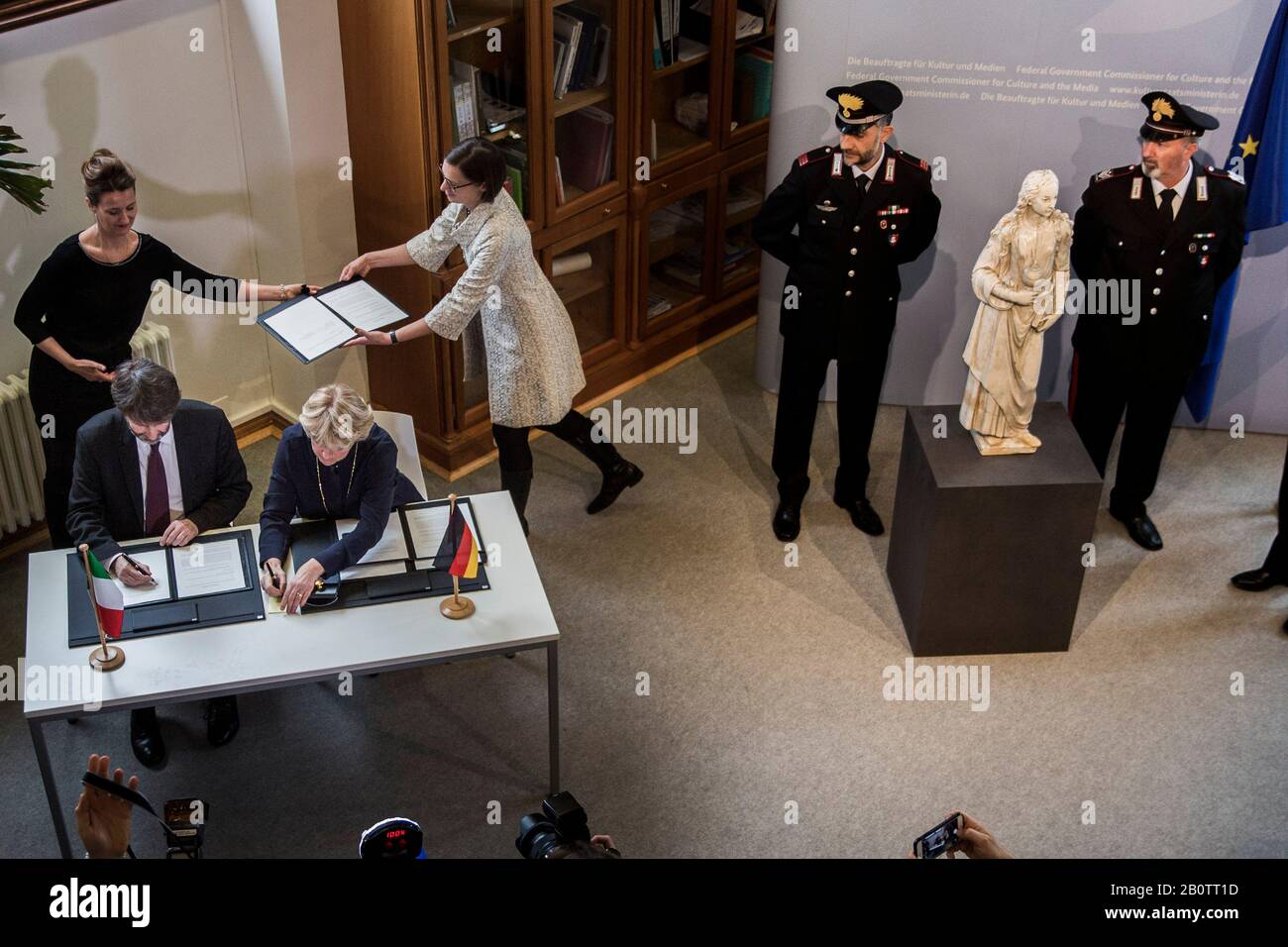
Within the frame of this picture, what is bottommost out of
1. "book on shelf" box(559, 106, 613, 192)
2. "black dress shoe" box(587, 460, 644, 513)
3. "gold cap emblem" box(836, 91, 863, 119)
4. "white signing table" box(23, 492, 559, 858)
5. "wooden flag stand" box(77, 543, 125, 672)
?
"black dress shoe" box(587, 460, 644, 513)

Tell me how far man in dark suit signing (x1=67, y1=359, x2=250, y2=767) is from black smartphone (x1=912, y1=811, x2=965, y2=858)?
2.46 m

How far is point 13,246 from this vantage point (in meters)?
5.11

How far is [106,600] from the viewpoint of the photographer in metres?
3.97

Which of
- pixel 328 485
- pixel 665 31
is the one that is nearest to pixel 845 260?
pixel 665 31

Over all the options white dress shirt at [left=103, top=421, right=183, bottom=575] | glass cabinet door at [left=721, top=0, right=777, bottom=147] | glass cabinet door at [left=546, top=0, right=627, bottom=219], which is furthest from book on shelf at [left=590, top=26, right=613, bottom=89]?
white dress shirt at [left=103, top=421, right=183, bottom=575]

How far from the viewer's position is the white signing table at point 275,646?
391 centimetres

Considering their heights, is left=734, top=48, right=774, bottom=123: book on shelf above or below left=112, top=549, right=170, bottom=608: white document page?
above

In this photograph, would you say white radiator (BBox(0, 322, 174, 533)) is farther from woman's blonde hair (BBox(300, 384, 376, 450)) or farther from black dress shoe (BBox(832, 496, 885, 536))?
black dress shoe (BBox(832, 496, 885, 536))

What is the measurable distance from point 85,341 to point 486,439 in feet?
6.07

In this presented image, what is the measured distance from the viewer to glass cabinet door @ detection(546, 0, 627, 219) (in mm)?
5812

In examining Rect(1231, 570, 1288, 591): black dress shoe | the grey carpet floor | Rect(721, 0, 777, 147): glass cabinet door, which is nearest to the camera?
the grey carpet floor

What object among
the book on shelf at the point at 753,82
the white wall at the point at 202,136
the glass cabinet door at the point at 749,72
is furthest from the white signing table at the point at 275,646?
the book on shelf at the point at 753,82

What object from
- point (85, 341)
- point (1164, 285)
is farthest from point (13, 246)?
point (1164, 285)

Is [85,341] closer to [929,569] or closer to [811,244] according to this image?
[811,244]
